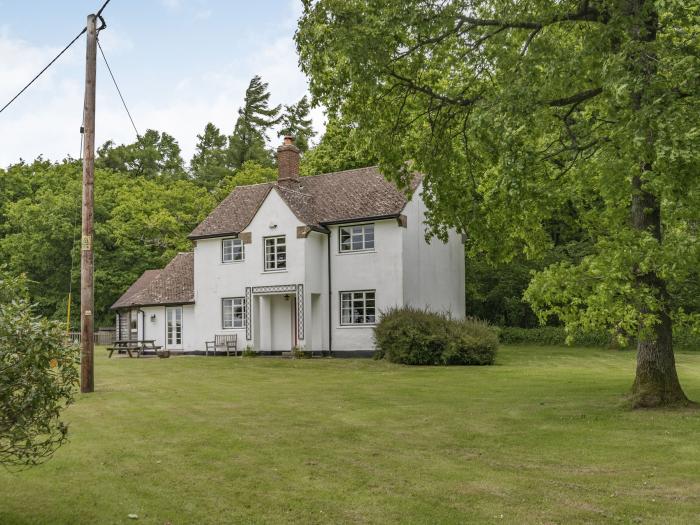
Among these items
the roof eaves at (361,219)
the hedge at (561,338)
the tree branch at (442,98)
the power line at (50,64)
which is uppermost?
the power line at (50,64)

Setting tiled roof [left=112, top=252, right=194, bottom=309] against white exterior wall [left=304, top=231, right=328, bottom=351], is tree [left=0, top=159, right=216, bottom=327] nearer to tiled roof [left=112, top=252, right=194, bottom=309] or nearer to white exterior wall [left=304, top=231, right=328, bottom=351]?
tiled roof [left=112, top=252, right=194, bottom=309]

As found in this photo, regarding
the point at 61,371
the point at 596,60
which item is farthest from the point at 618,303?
the point at 61,371

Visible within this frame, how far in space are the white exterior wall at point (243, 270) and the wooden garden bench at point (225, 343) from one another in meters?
0.24

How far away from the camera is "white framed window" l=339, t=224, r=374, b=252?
3070 cm

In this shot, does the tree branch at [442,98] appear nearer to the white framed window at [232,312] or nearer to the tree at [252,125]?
the white framed window at [232,312]

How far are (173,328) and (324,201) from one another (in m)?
11.1

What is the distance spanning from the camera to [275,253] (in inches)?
1244

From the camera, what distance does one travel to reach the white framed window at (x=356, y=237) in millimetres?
30703

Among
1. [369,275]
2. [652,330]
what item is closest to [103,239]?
[369,275]

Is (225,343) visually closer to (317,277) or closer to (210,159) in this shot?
(317,277)

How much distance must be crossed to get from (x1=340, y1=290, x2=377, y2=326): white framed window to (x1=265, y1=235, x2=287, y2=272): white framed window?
3100 millimetres

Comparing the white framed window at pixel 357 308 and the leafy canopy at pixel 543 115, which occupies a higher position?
the leafy canopy at pixel 543 115

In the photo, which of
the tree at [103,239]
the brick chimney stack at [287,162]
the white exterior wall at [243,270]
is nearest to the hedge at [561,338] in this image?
the white exterior wall at [243,270]

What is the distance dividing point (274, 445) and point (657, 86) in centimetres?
802
